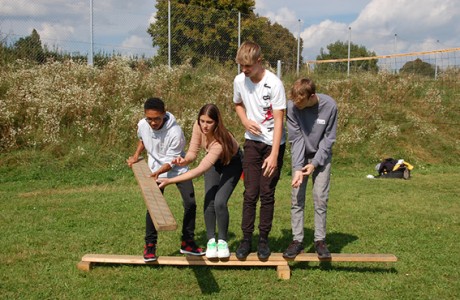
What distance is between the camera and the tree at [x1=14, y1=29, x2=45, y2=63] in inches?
513

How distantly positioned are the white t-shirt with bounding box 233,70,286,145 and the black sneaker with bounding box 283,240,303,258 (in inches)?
40.8

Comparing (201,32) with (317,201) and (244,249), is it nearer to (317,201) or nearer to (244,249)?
(317,201)

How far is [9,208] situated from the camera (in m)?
7.10

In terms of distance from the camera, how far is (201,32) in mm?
14984

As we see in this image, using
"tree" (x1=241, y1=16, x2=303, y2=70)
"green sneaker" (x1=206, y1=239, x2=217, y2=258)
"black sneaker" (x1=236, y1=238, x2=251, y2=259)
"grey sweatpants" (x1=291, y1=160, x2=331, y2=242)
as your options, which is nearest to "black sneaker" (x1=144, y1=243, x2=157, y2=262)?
"green sneaker" (x1=206, y1=239, x2=217, y2=258)

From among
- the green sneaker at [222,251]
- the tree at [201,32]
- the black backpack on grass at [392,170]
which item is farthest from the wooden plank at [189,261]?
the tree at [201,32]

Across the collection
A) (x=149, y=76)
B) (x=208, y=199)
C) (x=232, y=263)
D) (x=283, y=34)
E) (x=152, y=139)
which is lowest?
(x=232, y=263)

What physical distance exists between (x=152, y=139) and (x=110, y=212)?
254cm

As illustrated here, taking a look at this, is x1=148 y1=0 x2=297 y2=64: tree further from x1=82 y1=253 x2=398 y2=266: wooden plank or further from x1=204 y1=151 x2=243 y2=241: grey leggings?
x1=82 y1=253 x2=398 y2=266: wooden plank

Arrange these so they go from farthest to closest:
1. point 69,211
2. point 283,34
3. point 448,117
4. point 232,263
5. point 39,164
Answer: point 283,34 < point 448,117 < point 39,164 < point 69,211 < point 232,263

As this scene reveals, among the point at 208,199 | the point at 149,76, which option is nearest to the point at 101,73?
the point at 149,76

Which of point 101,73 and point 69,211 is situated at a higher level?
point 101,73

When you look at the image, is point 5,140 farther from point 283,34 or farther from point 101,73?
point 283,34

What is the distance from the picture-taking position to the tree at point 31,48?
42.8ft
